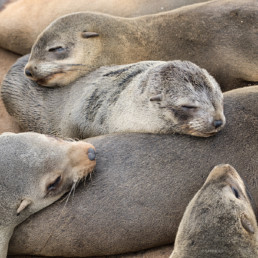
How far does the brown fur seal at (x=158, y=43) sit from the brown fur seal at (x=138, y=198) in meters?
1.24

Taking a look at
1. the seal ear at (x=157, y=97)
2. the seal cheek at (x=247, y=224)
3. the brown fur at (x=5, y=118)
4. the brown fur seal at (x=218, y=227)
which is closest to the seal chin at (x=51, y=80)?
the brown fur at (x=5, y=118)

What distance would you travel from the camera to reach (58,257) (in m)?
3.73

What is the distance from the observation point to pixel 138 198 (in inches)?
141

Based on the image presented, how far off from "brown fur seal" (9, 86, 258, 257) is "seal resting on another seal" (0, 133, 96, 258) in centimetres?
10

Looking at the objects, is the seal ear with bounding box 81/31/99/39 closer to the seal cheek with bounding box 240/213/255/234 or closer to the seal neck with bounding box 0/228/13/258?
the seal neck with bounding box 0/228/13/258

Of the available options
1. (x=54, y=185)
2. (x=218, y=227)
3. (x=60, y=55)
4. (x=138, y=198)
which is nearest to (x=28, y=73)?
(x=60, y=55)

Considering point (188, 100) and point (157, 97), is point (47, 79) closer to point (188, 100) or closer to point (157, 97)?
point (157, 97)

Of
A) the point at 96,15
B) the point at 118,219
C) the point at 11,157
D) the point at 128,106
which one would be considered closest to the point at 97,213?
the point at 118,219

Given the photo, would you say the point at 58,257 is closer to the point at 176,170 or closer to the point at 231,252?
the point at 176,170

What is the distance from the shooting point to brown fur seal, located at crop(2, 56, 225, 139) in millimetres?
3760

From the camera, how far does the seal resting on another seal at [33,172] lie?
3.53 meters

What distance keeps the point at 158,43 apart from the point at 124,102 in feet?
3.53

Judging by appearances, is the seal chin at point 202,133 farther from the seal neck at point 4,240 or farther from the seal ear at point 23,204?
the seal neck at point 4,240

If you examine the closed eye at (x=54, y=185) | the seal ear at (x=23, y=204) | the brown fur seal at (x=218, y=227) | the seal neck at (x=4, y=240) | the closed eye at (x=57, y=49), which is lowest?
the seal neck at (x=4, y=240)
